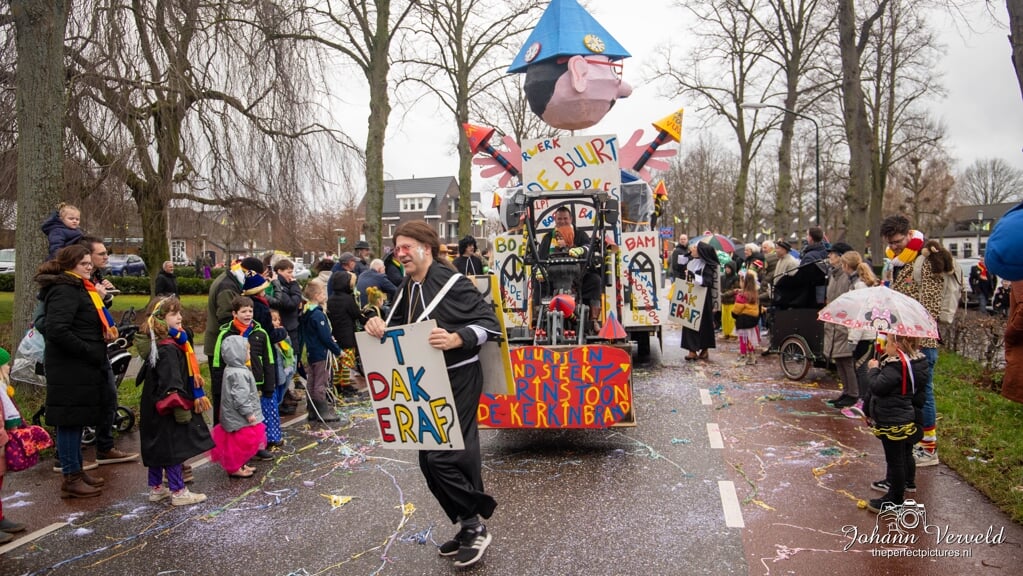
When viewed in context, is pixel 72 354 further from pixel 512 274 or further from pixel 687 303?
pixel 687 303

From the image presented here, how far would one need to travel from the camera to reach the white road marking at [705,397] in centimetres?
872

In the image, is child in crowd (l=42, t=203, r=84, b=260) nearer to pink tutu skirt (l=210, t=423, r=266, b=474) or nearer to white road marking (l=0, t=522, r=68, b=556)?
pink tutu skirt (l=210, t=423, r=266, b=474)

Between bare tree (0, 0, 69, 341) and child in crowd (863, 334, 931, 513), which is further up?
bare tree (0, 0, 69, 341)

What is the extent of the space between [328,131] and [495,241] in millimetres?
3650

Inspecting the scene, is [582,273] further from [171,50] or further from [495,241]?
[171,50]

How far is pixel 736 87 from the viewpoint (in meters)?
31.7

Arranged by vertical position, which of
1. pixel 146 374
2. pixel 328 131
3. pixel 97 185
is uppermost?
pixel 328 131

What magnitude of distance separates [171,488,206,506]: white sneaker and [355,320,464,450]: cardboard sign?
2.08 meters

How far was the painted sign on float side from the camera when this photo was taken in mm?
6469

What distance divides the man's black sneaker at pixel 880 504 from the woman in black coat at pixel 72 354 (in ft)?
19.5

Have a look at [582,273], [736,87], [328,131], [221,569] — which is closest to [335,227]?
[736,87]

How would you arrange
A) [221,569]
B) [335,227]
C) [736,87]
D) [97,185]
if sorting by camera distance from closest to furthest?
[221,569] → [97,185] → [736,87] → [335,227]

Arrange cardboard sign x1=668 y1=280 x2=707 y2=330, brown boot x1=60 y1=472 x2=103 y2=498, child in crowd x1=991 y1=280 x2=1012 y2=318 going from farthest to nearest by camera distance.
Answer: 1. child in crowd x1=991 y1=280 x2=1012 y2=318
2. cardboard sign x1=668 y1=280 x2=707 y2=330
3. brown boot x1=60 y1=472 x2=103 y2=498

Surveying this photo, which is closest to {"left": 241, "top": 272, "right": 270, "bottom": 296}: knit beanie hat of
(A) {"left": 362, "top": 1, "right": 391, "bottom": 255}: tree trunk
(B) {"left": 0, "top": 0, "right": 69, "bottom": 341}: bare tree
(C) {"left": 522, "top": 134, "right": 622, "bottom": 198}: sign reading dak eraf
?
(B) {"left": 0, "top": 0, "right": 69, "bottom": 341}: bare tree
